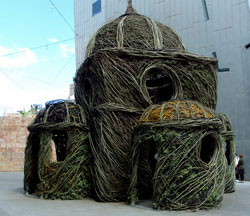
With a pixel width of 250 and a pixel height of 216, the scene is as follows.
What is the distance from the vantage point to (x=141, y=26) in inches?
404

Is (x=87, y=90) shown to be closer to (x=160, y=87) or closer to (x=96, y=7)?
(x=160, y=87)

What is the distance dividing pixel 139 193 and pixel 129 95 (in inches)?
109

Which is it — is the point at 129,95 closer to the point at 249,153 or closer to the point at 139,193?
the point at 139,193

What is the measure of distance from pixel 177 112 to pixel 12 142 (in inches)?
772


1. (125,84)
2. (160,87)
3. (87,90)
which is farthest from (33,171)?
(160,87)

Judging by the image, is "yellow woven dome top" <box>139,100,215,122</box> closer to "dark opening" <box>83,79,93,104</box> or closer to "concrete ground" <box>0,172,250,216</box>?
"concrete ground" <box>0,172,250,216</box>

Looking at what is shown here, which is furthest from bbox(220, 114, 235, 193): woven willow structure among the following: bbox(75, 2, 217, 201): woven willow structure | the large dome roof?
the large dome roof

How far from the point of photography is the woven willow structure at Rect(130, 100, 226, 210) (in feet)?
22.8

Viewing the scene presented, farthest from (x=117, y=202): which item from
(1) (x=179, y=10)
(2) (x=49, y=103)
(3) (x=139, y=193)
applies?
(1) (x=179, y=10)

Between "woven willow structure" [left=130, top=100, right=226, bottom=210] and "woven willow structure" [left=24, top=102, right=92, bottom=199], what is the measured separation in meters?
2.15

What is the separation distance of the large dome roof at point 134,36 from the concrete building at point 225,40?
567 cm

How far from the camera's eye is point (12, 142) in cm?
2416

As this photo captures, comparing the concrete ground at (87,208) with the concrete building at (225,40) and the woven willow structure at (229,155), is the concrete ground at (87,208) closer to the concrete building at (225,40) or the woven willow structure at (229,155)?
the woven willow structure at (229,155)

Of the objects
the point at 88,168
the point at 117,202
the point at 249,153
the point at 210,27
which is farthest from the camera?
the point at 210,27
